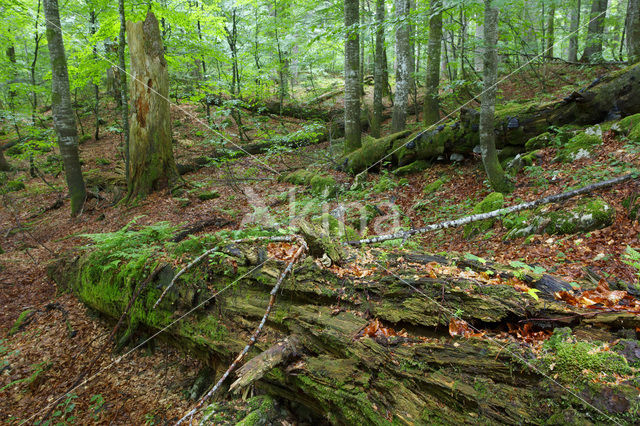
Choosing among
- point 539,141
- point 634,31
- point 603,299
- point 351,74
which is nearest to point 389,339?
point 603,299

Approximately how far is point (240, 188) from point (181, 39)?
720 cm

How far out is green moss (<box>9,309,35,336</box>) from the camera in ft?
16.4

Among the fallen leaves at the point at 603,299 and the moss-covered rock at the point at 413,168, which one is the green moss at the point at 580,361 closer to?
the fallen leaves at the point at 603,299

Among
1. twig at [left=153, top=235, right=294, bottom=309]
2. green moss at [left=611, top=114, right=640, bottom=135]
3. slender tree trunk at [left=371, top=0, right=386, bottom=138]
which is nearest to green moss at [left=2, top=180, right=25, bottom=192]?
twig at [left=153, top=235, right=294, bottom=309]

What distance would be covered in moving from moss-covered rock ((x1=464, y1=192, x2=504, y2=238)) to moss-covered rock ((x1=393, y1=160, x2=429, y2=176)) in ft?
9.04

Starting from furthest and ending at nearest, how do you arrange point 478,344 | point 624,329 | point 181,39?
point 181,39, point 478,344, point 624,329

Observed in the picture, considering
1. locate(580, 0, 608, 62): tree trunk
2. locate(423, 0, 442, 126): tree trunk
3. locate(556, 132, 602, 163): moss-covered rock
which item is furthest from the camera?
locate(580, 0, 608, 62): tree trunk

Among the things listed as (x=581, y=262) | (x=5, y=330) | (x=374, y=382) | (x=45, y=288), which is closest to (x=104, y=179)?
(x=45, y=288)

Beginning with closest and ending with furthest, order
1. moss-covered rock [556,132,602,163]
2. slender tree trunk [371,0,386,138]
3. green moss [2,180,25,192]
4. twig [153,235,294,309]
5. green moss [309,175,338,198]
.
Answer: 1. twig [153,235,294,309]
2. moss-covered rock [556,132,602,163]
3. green moss [309,175,338,198]
4. slender tree trunk [371,0,386,138]
5. green moss [2,180,25,192]

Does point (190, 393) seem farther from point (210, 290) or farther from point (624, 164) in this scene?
point (624, 164)

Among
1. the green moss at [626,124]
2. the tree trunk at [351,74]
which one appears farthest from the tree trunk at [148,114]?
the green moss at [626,124]

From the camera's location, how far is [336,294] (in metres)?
2.90

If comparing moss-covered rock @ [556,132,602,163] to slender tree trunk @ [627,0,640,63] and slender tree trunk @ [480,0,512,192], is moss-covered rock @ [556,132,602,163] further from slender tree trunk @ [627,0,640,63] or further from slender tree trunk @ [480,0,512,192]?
slender tree trunk @ [627,0,640,63]

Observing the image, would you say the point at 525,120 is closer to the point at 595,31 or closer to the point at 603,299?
the point at 603,299
